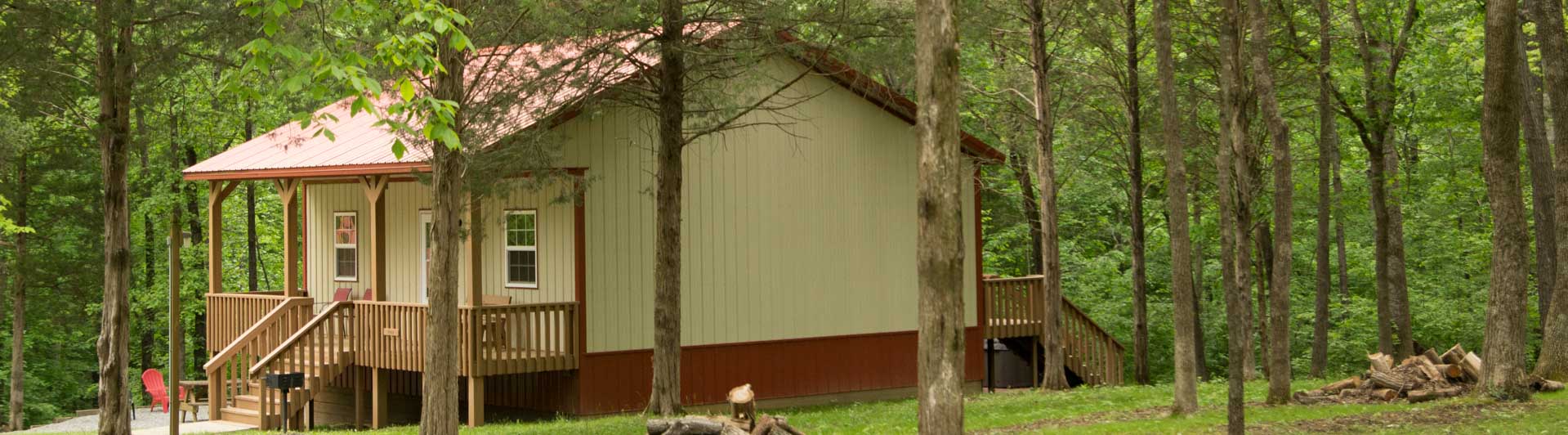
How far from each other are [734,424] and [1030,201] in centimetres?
1584

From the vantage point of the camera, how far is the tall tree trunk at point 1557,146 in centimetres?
1506

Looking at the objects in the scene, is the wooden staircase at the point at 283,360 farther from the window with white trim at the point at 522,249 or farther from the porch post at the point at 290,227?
the window with white trim at the point at 522,249

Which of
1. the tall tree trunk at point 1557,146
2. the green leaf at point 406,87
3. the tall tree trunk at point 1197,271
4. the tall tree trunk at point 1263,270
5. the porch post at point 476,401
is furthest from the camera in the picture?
the tall tree trunk at point 1263,270

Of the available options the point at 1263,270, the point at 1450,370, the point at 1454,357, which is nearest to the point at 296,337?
the point at 1450,370

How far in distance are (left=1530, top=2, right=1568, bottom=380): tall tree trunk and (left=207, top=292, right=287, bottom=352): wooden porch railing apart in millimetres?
15984

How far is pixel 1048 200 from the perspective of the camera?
2089 cm

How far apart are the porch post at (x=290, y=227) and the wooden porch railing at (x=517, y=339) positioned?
352 cm

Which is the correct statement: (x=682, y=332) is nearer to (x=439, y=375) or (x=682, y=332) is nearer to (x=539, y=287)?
(x=539, y=287)

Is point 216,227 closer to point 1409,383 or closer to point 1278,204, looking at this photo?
point 1278,204

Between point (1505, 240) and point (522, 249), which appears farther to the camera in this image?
point (522, 249)

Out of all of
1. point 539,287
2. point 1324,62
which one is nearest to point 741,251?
point 539,287

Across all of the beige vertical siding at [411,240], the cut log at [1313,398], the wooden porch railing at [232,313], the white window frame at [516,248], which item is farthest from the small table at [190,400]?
the cut log at [1313,398]

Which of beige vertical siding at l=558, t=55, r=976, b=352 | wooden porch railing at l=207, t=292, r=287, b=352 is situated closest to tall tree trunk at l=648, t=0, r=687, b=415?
beige vertical siding at l=558, t=55, r=976, b=352

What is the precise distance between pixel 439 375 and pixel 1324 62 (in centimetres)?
1498
